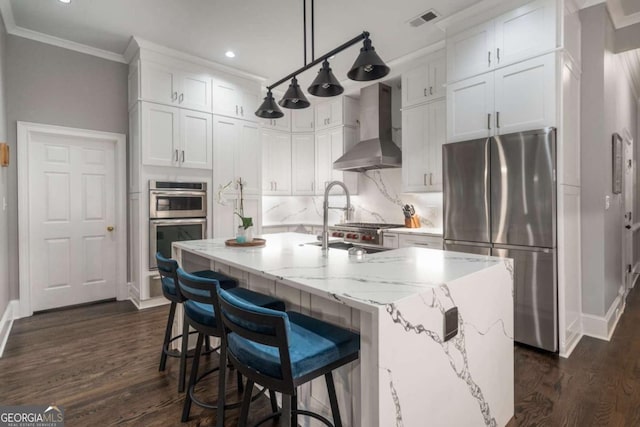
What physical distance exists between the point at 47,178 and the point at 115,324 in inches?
73.2

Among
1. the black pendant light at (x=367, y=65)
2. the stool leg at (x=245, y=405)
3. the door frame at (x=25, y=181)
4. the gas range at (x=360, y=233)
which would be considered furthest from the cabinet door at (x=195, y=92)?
the stool leg at (x=245, y=405)

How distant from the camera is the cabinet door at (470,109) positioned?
2.96 meters

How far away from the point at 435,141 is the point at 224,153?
271cm

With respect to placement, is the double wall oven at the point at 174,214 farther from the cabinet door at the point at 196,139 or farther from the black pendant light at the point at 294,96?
the black pendant light at the point at 294,96

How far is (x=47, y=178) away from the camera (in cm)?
375

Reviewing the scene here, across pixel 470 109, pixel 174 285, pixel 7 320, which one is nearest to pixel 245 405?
pixel 174 285

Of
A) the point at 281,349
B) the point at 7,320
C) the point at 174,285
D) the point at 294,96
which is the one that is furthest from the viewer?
the point at 7,320

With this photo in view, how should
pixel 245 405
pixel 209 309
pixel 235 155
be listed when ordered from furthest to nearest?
pixel 235 155 → pixel 209 309 → pixel 245 405

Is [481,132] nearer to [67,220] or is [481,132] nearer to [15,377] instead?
[15,377]

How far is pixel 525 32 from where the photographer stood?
2736 mm

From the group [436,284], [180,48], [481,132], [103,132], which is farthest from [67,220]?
[481,132]

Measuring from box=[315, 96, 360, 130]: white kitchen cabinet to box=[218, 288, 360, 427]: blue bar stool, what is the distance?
163 inches

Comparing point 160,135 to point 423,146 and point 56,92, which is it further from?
point 423,146

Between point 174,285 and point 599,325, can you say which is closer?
point 174,285
